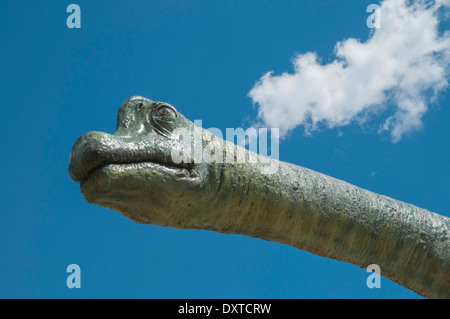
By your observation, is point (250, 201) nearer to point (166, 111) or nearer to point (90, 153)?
point (166, 111)

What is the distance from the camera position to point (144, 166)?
2609 millimetres

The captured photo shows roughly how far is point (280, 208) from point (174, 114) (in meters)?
0.85

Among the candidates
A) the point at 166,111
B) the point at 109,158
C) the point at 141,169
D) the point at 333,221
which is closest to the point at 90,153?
the point at 109,158

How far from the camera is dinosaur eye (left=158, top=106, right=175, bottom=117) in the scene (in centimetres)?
280

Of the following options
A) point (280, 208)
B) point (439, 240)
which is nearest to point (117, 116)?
point (280, 208)

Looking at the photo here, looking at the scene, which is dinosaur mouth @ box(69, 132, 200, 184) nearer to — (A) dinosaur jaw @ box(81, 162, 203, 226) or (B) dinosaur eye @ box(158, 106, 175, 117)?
(A) dinosaur jaw @ box(81, 162, 203, 226)

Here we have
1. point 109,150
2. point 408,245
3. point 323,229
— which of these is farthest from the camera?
point 408,245

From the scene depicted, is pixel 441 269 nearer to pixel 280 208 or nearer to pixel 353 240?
pixel 353 240

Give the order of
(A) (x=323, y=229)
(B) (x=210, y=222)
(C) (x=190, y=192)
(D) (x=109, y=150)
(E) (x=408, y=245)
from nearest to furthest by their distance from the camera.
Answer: (D) (x=109, y=150) < (C) (x=190, y=192) < (B) (x=210, y=222) < (A) (x=323, y=229) < (E) (x=408, y=245)

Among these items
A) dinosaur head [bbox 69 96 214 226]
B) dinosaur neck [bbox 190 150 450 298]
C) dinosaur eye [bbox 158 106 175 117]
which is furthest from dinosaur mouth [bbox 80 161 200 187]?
dinosaur eye [bbox 158 106 175 117]

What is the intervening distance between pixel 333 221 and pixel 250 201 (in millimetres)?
652
